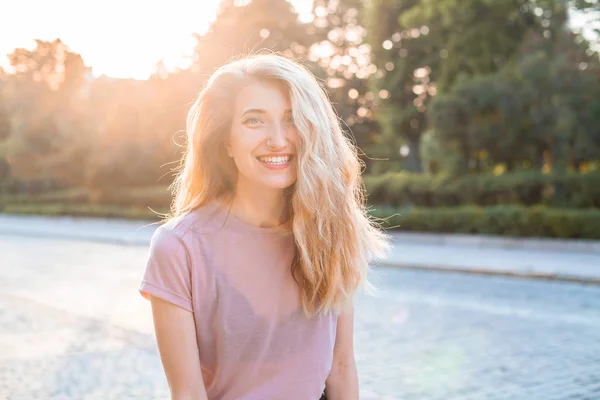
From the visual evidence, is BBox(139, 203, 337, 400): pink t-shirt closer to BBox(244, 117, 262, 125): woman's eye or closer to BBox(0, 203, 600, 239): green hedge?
BBox(244, 117, 262, 125): woman's eye

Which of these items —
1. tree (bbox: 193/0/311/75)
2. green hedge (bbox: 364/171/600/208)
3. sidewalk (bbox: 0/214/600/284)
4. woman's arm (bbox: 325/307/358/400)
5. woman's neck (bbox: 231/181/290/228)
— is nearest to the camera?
woman's neck (bbox: 231/181/290/228)

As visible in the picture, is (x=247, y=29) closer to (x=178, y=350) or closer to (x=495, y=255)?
(x=495, y=255)

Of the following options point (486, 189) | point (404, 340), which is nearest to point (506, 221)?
point (486, 189)

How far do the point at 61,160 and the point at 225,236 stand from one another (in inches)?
1736

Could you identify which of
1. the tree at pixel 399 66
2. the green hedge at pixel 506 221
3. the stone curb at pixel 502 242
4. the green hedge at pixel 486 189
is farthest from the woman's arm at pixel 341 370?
the tree at pixel 399 66

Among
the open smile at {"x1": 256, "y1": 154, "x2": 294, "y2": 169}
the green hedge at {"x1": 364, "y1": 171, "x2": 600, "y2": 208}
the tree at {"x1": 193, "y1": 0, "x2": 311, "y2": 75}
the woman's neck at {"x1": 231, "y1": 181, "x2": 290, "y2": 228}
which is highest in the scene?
the tree at {"x1": 193, "y1": 0, "x2": 311, "y2": 75}

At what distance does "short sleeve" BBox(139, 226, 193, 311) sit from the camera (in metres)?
2.30

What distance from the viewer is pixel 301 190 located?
7.99ft

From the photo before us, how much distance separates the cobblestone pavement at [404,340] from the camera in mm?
6094

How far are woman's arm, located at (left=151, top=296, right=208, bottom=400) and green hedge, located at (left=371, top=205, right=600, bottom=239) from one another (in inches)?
549

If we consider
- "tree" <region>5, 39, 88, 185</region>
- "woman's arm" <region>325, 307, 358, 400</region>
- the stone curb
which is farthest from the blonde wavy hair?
Answer: "tree" <region>5, 39, 88, 185</region>

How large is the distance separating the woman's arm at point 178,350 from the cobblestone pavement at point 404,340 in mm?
3121

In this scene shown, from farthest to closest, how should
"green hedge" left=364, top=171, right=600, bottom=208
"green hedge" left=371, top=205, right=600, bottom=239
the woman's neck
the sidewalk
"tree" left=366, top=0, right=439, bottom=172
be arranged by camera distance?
"tree" left=366, top=0, right=439, bottom=172, "green hedge" left=364, top=171, right=600, bottom=208, "green hedge" left=371, top=205, right=600, bottom=239, the sidewalk, the woman's neck

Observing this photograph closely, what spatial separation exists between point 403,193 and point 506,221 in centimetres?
520
